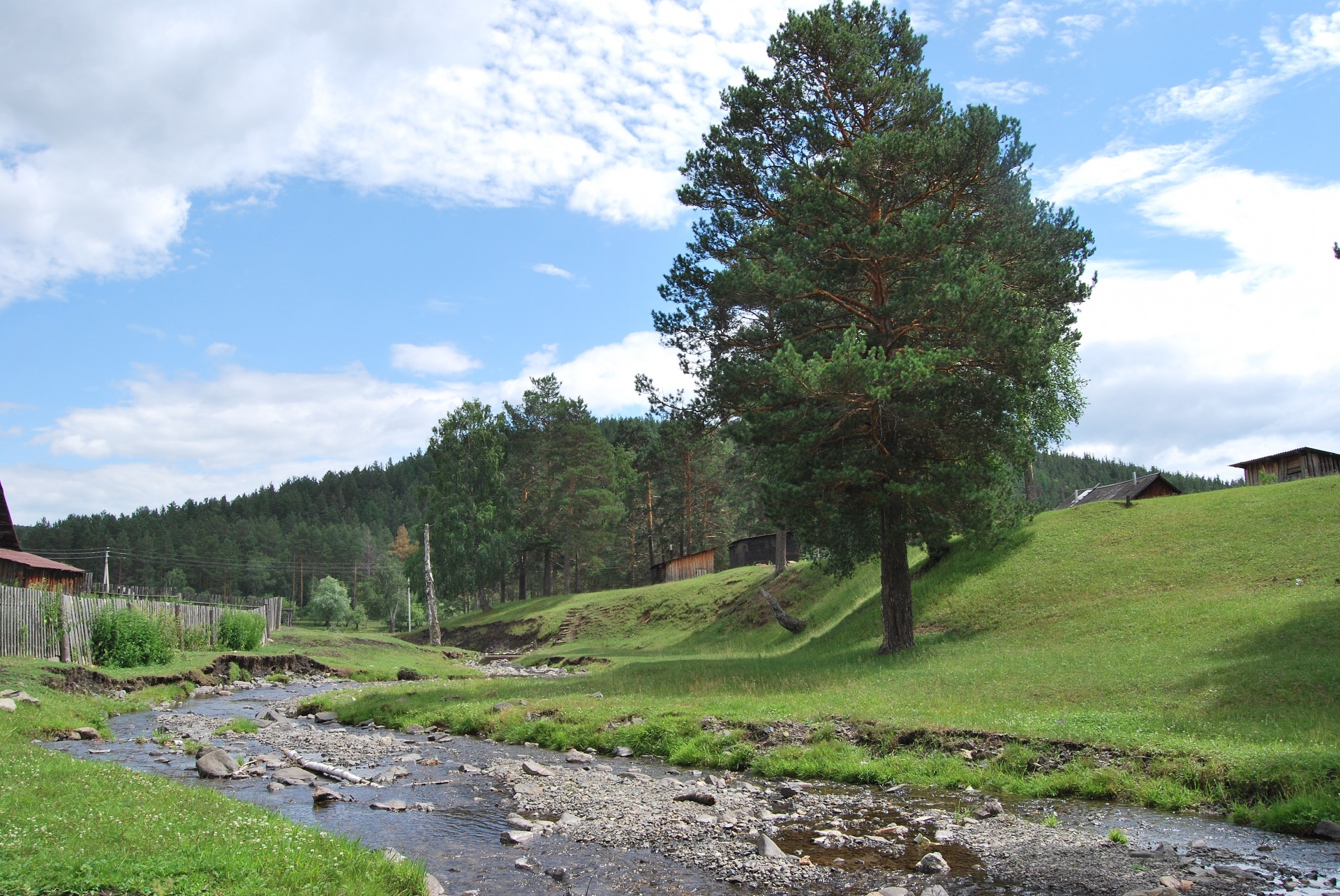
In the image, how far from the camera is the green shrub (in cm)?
3619

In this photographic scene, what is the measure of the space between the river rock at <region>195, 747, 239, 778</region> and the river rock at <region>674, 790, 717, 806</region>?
7554mm

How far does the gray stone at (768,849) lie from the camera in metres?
9.12

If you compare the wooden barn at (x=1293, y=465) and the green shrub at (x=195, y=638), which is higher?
the wooden barn at (x=1293, y=465)

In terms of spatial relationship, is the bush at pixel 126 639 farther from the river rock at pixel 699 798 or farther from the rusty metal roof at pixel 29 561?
the river rock at pixel 699 798

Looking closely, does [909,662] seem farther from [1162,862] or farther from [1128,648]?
[1162,862]

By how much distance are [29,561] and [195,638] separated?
623 inches

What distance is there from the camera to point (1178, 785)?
1100cm

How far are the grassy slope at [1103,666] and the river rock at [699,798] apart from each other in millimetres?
2494

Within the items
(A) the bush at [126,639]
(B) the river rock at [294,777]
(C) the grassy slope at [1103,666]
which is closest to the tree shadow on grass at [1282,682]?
(C) the grassy slope at [1103,666]

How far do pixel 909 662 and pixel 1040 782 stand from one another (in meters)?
11.8

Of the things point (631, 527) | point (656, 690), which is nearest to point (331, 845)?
point (656, 690)

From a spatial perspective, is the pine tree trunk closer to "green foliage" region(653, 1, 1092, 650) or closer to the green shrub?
"green foliage" region(653, 1, 1092, 650)

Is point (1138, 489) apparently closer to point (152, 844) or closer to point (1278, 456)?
point (1278, 456)

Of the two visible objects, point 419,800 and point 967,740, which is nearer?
point 419,800
